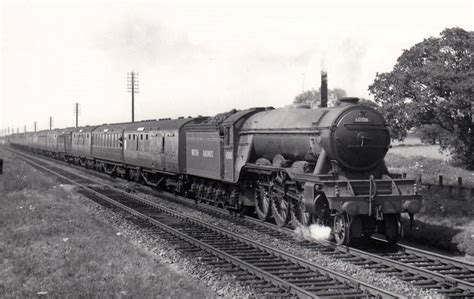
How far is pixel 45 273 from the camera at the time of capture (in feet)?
25.6

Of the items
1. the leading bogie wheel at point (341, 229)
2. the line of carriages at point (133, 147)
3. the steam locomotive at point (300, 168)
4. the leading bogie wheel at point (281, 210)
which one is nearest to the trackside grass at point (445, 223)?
the steam locomotive at point (300, 168)

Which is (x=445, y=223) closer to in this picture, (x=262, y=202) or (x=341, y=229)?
(x=341, y=229)

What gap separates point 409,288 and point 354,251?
222 cm

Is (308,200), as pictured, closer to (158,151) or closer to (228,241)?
(228,241)

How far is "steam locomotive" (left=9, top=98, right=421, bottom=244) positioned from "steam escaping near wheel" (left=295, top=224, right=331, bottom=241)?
0.56 feet

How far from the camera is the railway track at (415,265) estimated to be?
7.71 meters

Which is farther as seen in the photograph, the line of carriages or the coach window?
the line of carriages

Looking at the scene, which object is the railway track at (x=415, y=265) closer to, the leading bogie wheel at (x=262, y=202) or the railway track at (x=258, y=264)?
the railway track at (x=258, y=264)

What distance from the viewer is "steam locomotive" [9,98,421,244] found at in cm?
1043

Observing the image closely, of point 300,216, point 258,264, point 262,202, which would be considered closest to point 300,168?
point 300,216

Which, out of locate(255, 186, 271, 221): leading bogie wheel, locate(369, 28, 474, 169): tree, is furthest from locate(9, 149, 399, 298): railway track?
locate(369, 28, 474, 169): tree

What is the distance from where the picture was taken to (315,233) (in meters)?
11.1

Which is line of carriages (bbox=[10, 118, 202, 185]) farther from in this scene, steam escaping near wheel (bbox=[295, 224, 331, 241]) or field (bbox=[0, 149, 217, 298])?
steam escaping near wheel (bbox=[295, 224, 331, 241])

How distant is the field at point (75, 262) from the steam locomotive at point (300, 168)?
12.1 ft
